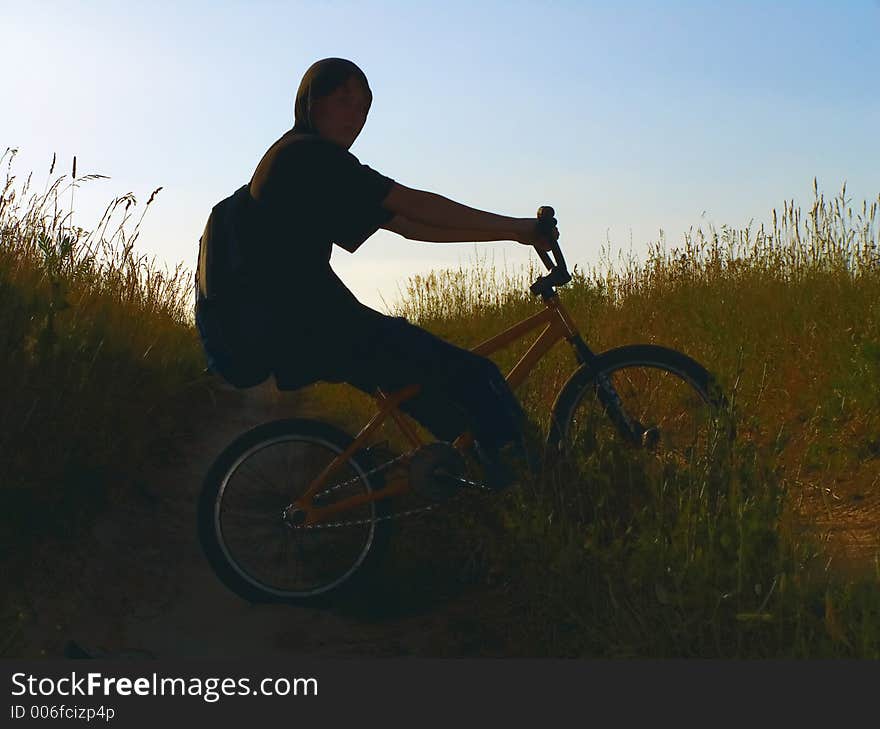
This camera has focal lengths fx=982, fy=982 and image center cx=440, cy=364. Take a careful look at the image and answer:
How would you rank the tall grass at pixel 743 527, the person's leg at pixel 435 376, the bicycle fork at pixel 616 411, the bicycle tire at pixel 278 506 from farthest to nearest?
the bicycle fork at pixel 616 411
the bicycle tire at pixel 278 506
the person's leg at pixel 435 376
the tall grass at pixel 743 527

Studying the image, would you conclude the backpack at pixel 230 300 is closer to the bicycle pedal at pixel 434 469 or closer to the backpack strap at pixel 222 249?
the backpack strap at pixel 222 249

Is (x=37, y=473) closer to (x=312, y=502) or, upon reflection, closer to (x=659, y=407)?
(x=312, y=502)

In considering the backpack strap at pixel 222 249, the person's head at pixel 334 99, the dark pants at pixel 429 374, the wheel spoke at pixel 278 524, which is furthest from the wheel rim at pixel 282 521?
the person's head at pixel 334 99

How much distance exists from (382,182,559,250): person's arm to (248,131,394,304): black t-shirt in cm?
7

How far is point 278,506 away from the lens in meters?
4.55

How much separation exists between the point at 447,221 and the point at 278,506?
155 cm

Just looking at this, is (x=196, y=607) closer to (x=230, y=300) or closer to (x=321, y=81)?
(x=230, y=300)

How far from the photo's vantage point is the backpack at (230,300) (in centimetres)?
404

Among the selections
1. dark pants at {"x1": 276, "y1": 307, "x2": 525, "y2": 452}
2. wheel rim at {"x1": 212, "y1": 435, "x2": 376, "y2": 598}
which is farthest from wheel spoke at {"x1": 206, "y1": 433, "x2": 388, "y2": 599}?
dark pants at {"x1": 276, "y1": 307, "x2": 525, "y2": 452}

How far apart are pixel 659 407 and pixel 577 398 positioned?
0.44 metres

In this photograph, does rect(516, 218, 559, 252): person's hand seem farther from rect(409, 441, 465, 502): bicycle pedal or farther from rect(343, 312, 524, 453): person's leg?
rect(409, 441, 465, 502): bicycle pedal

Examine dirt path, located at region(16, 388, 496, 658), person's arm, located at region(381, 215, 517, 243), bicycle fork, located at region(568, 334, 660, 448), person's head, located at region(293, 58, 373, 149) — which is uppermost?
person's head, located at region(293, 58, 373, 149)

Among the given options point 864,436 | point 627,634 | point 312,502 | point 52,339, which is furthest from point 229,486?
point 864,436

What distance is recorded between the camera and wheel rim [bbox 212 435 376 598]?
4430mm
